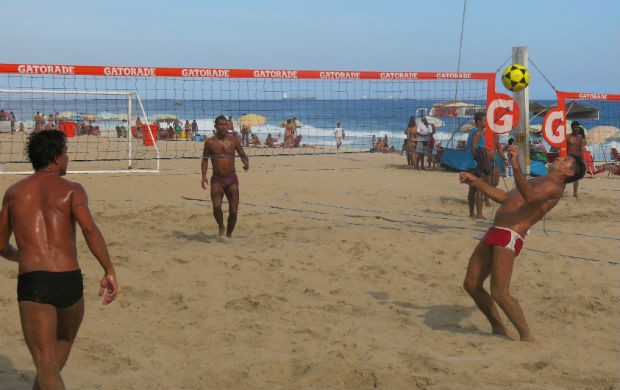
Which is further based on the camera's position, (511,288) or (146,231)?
(146,231)

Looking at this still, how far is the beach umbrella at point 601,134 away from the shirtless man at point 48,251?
21602 millimetres

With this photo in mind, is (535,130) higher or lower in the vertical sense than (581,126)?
lower

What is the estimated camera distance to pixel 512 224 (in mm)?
4895

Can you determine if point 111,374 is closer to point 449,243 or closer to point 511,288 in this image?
point 511,288

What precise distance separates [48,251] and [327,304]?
2860 mm

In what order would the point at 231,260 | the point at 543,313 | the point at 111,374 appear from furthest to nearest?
the point at 231,260 < the point at 543,313 < the point at 111,374

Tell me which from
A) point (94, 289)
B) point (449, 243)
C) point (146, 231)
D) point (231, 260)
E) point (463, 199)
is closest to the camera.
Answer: point (94, 289)

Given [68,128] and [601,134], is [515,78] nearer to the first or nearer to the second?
[68,128]

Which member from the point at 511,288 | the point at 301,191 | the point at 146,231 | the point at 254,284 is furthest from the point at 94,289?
the point at 301,191

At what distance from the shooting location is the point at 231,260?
7223 mm

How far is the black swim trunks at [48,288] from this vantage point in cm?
330

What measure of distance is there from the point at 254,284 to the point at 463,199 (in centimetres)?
621

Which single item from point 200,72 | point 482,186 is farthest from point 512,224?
point 200,72

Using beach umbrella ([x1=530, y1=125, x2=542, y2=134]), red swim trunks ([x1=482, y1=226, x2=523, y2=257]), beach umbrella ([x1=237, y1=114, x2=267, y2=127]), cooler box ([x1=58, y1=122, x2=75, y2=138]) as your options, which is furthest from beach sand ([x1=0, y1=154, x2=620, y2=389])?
beach umbrella ([x1=237, y1=114, x2=267, y2=127])
